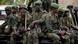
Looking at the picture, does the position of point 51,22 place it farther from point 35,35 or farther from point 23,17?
point 23,17

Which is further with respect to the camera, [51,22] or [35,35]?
[51,22]

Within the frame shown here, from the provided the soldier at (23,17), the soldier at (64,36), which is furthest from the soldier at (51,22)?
the soldier at (23,17)

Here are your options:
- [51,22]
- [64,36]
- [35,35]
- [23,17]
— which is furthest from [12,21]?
[64,36]

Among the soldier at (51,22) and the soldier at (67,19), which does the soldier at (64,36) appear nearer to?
the soldier at (51,22)

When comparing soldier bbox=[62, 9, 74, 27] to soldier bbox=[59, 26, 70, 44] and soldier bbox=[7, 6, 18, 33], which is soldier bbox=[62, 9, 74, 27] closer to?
soldier bbox=[59, 26, 70, 44]

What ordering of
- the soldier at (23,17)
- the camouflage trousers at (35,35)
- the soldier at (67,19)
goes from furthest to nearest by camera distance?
the soldier at (23,17)
the soldier at (67,19)
the camouflage trousers at (35,35)

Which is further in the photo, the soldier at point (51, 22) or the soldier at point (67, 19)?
the soldier at point (67, 19)

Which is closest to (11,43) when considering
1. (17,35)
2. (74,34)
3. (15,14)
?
(17,35)

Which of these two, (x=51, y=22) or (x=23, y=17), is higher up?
(x=23, y=17)

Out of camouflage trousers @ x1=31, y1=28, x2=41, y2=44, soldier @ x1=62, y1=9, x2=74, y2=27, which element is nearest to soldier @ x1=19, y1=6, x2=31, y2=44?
camouflage trousers @ x1=31, y1=28, x2=41, y2=44

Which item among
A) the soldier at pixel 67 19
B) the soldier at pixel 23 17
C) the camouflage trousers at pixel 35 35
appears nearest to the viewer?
the camouflage trousers at pixel 35 35

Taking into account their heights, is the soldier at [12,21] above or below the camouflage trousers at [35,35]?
above

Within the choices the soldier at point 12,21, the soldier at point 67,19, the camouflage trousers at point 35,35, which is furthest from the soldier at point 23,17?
the soldier at point 67,19

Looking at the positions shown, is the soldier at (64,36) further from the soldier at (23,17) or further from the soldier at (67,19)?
the soldier at (23,17)
